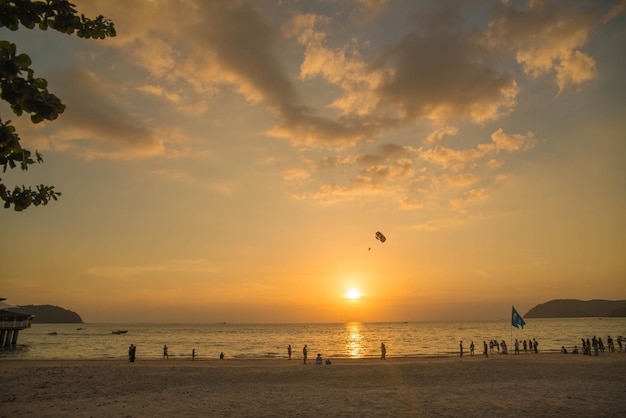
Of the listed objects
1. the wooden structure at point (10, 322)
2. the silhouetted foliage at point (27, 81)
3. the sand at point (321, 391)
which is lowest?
the sand at point (321, 391)

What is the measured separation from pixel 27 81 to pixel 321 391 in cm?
2054

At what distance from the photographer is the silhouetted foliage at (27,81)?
352 cm

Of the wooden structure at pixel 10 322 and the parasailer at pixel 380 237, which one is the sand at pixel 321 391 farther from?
the wooden structure at pixel 10 322

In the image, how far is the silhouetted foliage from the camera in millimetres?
3516

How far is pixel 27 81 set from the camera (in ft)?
11.8

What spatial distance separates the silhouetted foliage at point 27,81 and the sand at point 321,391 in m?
13.2

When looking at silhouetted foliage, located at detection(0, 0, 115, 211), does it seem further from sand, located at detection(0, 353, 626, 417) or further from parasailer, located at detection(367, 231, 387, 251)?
parasailer, located at detection(367, 231, 387, 251)

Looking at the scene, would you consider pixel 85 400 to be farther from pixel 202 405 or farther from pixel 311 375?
pixel 311 375

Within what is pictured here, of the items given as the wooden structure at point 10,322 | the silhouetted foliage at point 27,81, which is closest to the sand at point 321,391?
the silhouetted foliage at point 27,81

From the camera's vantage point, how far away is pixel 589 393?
1861 centimetres

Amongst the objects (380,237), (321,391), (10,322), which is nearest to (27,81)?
(321,391)

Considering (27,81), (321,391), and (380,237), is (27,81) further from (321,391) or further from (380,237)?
(380,237)

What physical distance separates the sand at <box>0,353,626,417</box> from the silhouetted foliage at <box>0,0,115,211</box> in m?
13.2

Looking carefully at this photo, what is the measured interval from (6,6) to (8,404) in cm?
1953
